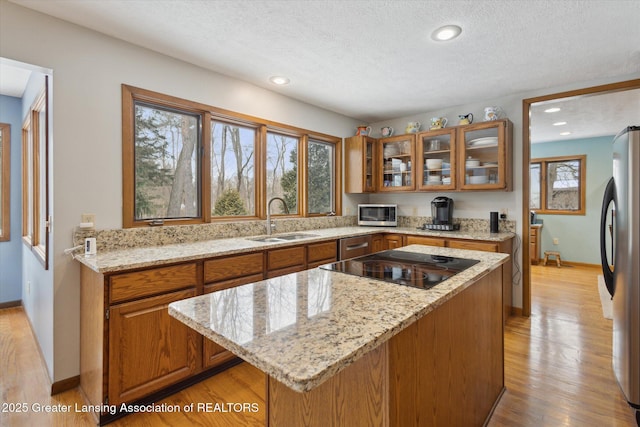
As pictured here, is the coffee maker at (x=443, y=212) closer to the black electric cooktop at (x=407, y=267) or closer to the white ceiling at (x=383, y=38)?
the white ceiling at (x=383, y=38)

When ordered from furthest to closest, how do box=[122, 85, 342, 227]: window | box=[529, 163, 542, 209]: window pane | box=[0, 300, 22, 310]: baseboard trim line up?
box=[529, 163, 542, 209]: window pane, box=[0, 300, 22, 310]: baseboard trim, box=[122, 85, 342, 227]: window

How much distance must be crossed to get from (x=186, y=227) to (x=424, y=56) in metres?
2.47

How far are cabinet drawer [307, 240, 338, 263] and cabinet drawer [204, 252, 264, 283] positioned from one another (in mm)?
616

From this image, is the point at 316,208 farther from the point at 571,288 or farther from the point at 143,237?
the point at 571,288

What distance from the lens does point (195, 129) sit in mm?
2902

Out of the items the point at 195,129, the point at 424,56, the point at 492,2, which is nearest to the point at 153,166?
the point at 195,129

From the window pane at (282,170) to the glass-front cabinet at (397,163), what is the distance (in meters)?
1.28

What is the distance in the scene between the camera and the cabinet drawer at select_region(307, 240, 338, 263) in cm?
307

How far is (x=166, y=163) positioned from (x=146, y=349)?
4.93 ft

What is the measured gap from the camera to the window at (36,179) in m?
2.22

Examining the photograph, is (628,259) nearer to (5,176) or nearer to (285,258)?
(285,258)

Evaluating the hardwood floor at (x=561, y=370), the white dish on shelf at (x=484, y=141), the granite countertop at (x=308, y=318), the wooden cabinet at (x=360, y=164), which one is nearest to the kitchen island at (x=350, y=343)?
the granite countertop at (x=308, y=318)

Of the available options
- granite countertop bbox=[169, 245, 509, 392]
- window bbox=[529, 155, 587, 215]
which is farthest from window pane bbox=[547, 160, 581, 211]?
granite countertop bbox=[169, 245, 509, 392]

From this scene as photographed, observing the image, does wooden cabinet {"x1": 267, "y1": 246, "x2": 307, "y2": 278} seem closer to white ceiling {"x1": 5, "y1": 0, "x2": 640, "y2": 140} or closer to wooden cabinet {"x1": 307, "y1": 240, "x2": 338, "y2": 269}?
wooden cabinet {"x1": 307, "y1": 240, "x2": 338, "y2": 269}
